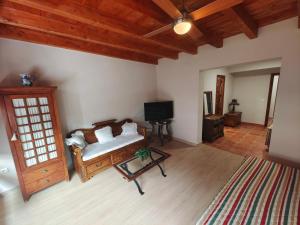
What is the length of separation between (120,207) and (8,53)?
3020 millimetres

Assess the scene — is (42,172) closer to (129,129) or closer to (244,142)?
(129,129)

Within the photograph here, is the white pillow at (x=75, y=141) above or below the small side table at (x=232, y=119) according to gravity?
above

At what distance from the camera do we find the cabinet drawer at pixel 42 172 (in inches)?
83.8

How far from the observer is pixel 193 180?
94.9 inches

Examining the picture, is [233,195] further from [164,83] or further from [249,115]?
Answer: [249,115]

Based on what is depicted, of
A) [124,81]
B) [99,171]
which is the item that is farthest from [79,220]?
[124,81]

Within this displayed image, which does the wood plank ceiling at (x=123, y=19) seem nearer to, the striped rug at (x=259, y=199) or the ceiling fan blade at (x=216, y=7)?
the ceiling fan blade at (x=216, y=7)

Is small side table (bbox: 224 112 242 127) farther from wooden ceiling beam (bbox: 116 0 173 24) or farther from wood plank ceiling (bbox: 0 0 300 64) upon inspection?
wooden ceiling beam (bbox: 116 0 173 24)

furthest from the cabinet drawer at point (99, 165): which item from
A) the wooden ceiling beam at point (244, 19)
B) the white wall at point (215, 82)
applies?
the wooden ceiling beam at point (244, 19)

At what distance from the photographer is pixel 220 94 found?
525 centimetres

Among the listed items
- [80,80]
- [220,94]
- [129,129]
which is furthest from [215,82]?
[80,80]

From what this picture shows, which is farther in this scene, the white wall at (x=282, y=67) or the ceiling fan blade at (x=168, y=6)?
the white wall at (x=282, y=67)

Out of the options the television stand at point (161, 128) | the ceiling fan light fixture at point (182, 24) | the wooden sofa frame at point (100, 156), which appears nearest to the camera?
the ceiling fan light fixture at point (182, 24)

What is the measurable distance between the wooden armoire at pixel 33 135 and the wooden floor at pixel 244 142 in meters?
3.80
